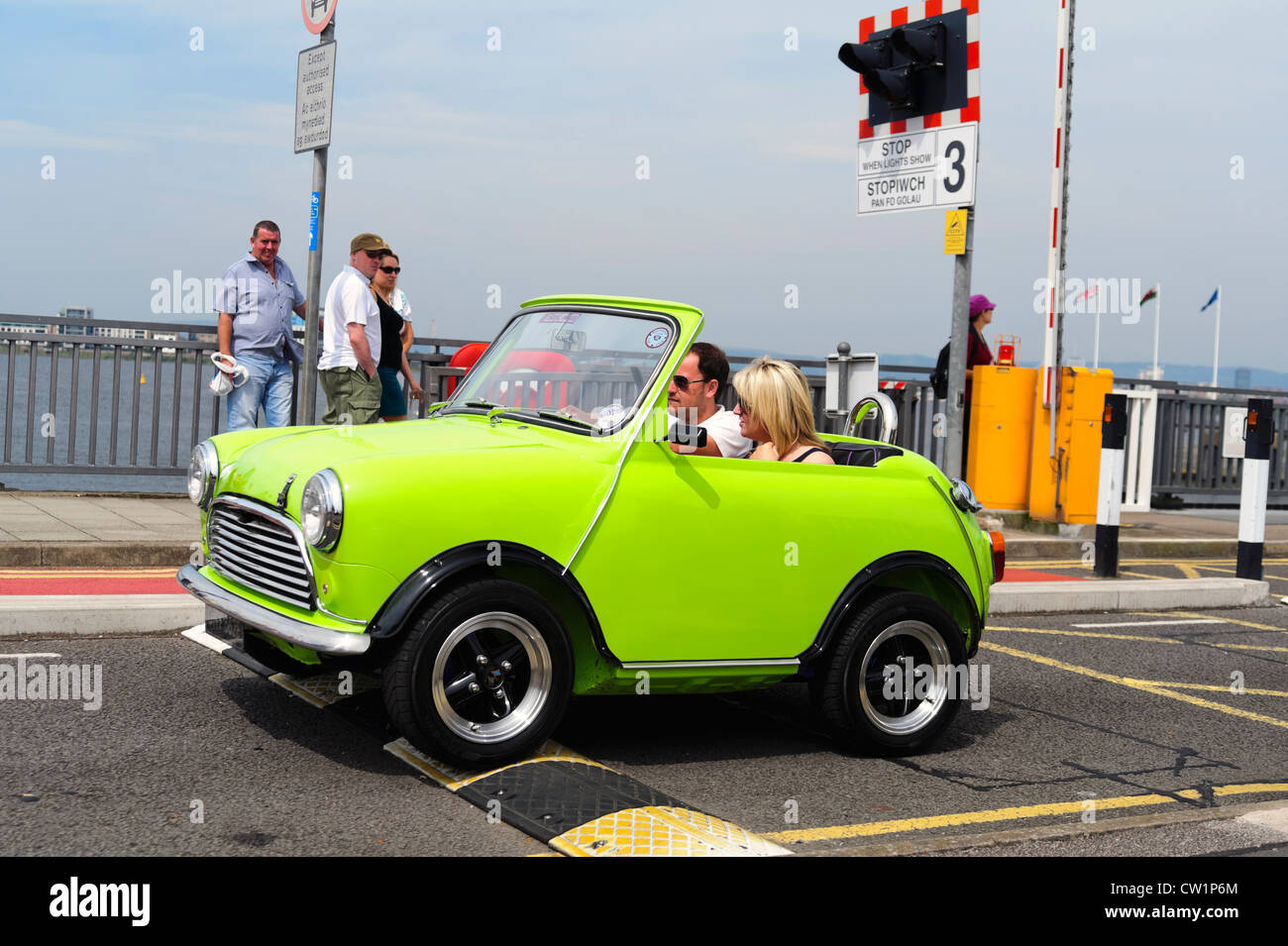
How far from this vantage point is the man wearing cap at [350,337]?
9.12 meters

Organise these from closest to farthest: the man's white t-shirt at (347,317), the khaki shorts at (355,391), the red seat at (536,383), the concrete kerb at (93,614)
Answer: the red seat at (536,383) → the concrete kerb at (93,614) → the man's white t-shirt at (347,317) → the khaki shorts at (355,391)

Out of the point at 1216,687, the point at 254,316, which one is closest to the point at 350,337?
the point at 254,316

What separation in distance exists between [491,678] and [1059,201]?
9332mm

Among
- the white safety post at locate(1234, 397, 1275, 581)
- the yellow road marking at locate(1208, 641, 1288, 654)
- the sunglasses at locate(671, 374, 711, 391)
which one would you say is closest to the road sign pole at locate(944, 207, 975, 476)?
the white safety post at locate(1234, 397, 1275, 581)

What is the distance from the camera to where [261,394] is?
1062 cm

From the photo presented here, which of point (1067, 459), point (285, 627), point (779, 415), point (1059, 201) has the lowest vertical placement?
point (285, 627)

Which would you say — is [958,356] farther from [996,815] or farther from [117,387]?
[117,387]

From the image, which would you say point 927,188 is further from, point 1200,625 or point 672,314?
point 672,314

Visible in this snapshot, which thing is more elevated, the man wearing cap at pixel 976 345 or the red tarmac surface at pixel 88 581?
the man wearing cap at pixel 976 345

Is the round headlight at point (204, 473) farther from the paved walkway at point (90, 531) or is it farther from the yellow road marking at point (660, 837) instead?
the paved walkway at point (90, 531)

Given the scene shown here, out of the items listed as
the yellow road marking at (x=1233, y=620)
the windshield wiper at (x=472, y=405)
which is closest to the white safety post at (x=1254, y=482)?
the yellow road marking at (x=1233, y=620)

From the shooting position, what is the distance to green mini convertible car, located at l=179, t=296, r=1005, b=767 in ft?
15.1

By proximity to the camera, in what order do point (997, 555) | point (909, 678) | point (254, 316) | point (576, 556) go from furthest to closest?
point (254, 316) < point (997, 555) < point (909, 678) < point (576, 556)
